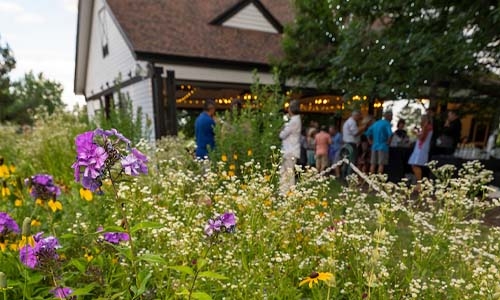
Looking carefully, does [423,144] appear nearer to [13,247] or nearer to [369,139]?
[369,139]

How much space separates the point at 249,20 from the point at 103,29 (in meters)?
6.08

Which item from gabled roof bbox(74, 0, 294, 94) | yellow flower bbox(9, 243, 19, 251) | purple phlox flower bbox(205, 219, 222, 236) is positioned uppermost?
gabled roof bbox(74, 0, 294, 94)

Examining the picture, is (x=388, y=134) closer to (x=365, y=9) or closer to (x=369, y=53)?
(x=369, y=53)

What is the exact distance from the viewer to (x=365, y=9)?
6891mm

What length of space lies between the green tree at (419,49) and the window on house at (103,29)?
927 centimetres

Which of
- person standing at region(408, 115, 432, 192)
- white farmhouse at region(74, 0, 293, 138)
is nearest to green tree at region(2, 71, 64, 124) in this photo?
white farmhouse at region(74, 0, 293, 138)

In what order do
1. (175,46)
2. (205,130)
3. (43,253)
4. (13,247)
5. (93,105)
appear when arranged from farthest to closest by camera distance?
(93,105)
(175,46)
(205,130)
(13,247)
(43,253)

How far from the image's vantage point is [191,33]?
436 inches

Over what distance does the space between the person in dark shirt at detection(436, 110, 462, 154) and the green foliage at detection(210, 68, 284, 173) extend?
5.08 meters

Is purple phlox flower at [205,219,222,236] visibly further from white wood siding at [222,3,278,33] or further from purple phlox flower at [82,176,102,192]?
white wood siding at [222,3,278,33]

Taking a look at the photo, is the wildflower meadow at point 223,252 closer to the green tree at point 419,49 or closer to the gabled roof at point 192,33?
the green tree at point 419,49

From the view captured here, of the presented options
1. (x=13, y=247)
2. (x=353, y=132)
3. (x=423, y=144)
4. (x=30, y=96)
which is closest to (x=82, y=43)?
(x=353, y=132)

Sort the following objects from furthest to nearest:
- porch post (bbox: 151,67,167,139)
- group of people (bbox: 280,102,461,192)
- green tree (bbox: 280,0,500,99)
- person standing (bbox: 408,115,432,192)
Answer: porch post (bbox: 151,67,167,139) → group of people (bbox: 280,102,461,192) → person standing (bbox: 408,115,432,192) → green tree (bbox: 280,0,500,99)

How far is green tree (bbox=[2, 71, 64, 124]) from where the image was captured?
33875 millimetres
